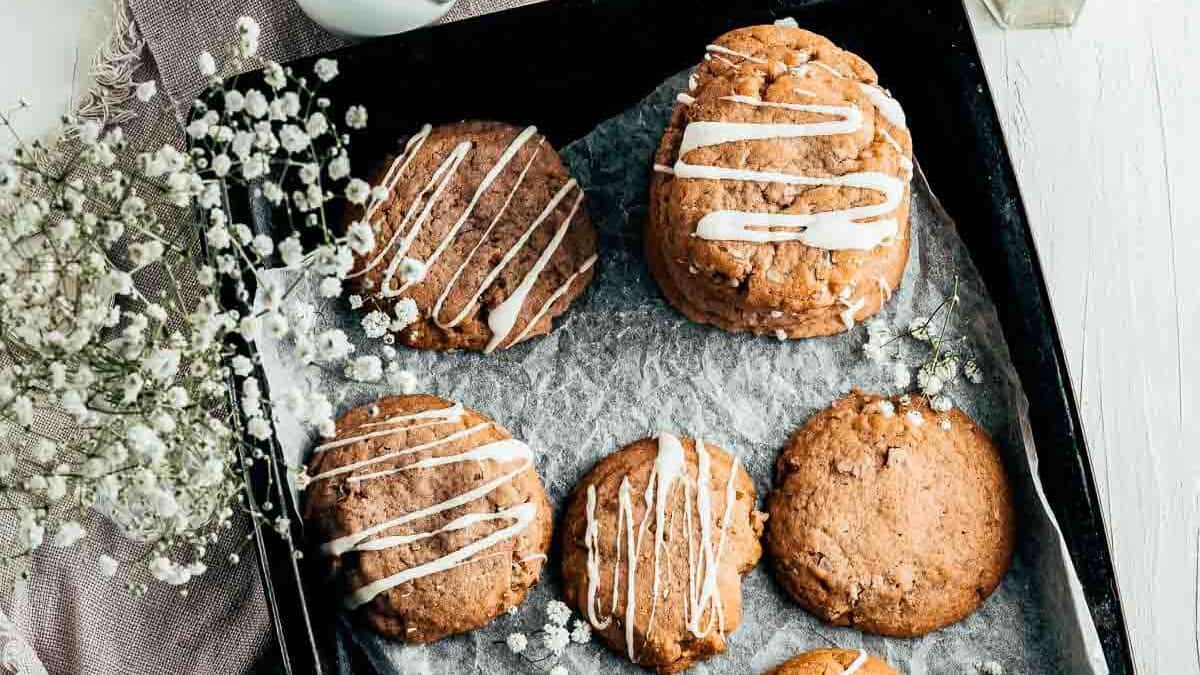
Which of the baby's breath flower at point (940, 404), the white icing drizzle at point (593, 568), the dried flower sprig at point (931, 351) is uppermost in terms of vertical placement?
the dried flower sprig at point (931, 351)

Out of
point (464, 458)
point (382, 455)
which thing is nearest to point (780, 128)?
point (464, 458)

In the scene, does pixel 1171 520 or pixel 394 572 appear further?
pixel 1171 520

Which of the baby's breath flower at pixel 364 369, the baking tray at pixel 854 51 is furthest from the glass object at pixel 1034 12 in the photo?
the baby's breath flower at pixel 364 369

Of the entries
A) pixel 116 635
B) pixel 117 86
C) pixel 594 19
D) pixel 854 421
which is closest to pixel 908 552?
pixel 854 421

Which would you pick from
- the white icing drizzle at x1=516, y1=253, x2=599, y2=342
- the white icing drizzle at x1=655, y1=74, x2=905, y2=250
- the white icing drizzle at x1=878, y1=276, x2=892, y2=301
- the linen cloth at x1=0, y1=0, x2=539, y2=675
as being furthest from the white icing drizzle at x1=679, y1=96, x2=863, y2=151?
the linen cloth at x1=0, y1=0, x2=539, y2=675

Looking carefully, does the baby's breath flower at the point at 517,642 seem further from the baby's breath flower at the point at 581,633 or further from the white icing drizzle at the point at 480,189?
the white icing drizzle at the point at 480,189

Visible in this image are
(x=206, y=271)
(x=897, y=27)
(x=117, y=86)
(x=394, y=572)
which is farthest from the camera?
(x=117, y=86)

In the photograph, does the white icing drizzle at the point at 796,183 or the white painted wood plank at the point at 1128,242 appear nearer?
the white icing drizzle at the point at 796,183

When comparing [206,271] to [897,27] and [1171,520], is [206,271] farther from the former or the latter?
[1171,520]
